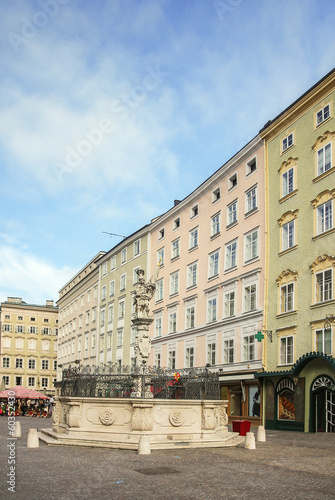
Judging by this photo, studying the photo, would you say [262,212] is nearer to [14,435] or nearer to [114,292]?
[14,435]

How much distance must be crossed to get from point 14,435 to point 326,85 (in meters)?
23.9

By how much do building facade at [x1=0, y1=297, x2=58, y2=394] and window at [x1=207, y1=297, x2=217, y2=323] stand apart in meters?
59.9

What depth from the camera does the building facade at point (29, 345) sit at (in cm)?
9538

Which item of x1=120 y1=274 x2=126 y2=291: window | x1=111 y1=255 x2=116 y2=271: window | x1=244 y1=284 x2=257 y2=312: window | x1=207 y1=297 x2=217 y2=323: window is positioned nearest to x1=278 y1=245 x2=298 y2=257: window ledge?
x1=244 y1=284 x2=257 y2=312: window

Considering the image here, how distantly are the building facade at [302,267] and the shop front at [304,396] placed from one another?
5cm

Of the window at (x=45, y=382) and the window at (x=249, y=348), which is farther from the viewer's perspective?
the window at (x=45, y=382)

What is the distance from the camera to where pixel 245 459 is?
16.8m

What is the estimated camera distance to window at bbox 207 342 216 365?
40281 mm

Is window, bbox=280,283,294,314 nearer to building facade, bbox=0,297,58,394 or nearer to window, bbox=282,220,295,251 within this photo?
window, bbox=282,220,295,251

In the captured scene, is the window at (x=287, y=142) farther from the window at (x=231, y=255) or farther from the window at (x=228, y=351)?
the window at (x=228, y=351)

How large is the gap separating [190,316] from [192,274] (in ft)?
11.4

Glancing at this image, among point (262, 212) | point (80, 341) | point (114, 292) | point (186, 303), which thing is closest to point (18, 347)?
point (80, 341)

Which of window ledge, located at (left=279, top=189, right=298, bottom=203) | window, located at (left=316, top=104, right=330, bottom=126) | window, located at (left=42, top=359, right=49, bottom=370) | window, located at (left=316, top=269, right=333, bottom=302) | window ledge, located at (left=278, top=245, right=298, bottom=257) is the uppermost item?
window, located at (left=316, top=104, right=330, bottom=126)

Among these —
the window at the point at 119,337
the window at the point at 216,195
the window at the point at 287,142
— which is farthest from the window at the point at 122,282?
the window at the point at 287,142
